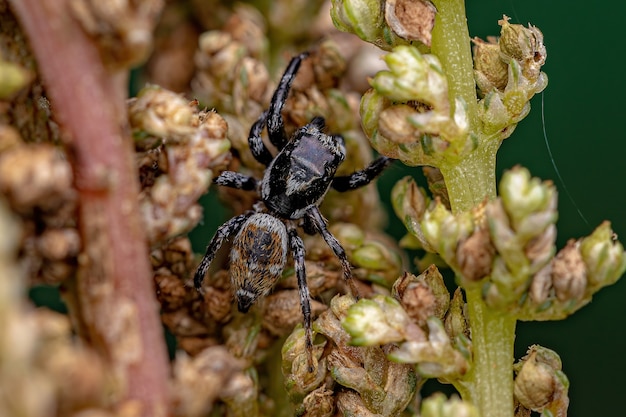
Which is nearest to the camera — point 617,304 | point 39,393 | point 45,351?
point 39,393

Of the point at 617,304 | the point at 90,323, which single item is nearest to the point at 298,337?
the point at 90,323

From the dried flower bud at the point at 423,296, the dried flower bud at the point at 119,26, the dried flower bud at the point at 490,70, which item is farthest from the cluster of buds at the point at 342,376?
the dried flower bud at the point at 119,26

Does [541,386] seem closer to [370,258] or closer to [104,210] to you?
→ [370,258]

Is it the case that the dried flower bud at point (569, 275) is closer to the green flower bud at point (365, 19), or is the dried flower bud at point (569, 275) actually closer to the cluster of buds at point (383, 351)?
the cluster of buds at point (383, 351)

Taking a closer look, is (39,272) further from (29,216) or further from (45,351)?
(45,351)

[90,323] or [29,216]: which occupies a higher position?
[29,216]

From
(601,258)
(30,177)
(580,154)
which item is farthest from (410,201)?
(580,154)

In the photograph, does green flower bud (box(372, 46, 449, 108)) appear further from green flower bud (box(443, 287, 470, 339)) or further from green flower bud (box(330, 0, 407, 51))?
green flower bud (box(443, 287, 470, 339))
